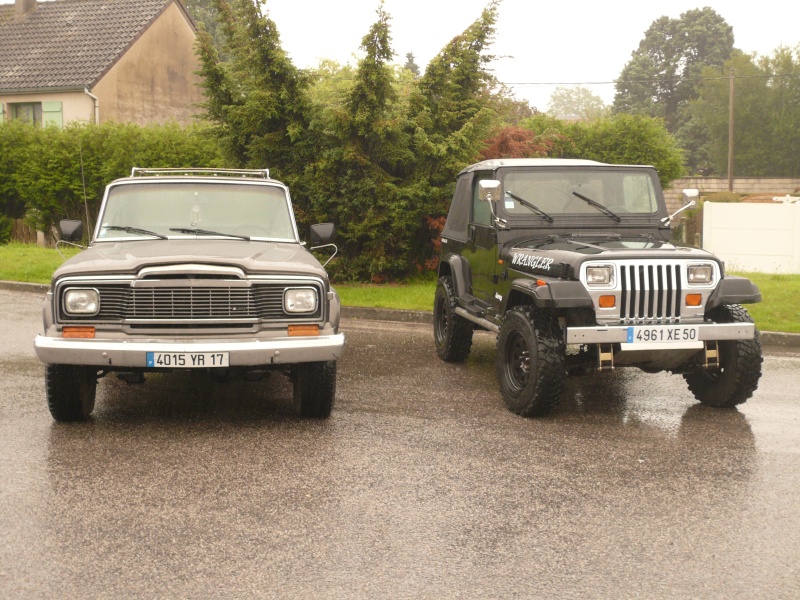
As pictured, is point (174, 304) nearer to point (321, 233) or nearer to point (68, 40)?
point (321, 233)

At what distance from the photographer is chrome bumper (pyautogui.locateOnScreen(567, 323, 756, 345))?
679 centimetres

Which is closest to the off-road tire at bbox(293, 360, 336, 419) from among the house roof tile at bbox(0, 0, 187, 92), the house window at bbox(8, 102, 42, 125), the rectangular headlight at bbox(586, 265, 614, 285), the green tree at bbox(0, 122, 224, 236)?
the rectangular headlight at bbox(586, 265, 614, 285)

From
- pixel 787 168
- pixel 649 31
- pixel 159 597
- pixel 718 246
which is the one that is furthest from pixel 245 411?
pixel 649 31

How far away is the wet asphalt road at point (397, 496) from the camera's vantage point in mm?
4070

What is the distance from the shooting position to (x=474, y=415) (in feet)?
24.2

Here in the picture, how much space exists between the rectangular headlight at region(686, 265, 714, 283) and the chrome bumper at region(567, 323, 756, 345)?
36 cm

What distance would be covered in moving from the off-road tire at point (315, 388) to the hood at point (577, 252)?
185 centimetres

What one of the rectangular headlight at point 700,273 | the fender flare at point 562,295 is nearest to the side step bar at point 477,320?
the fender flare at point 562,295

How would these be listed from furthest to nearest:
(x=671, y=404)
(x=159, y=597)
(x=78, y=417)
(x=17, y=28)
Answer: (x=17, y=28) → (x=671, y=404) → (x=78, y=417) → (x=159, y=597)

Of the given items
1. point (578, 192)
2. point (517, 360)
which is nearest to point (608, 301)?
point (517, 360)

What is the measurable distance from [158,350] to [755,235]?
1719cm

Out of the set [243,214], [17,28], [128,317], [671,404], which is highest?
[17,28]

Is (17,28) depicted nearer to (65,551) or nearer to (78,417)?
(78,417)

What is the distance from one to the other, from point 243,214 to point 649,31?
80.0 meters
